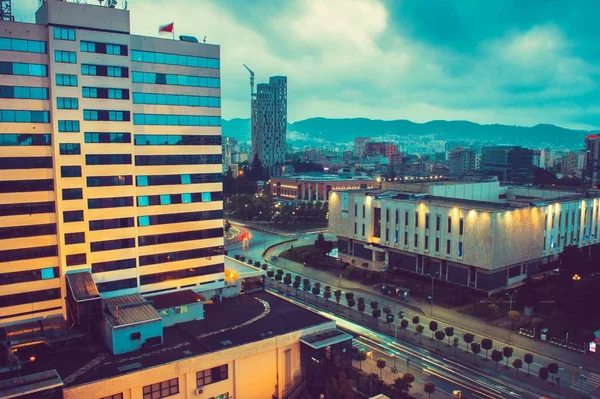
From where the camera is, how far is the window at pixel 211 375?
1610 inches

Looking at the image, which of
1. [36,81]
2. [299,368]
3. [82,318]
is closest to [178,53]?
[36,81]

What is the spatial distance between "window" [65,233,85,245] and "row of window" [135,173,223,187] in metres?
7.41

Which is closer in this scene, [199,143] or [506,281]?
[199,143]

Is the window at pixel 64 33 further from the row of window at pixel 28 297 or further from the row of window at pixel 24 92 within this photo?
the row of window at pixel 28 297

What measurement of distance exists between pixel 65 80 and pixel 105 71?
373cm

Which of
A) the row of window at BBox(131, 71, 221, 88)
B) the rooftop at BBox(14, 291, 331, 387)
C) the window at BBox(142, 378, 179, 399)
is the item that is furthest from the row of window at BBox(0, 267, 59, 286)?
the row of window at BBox(131, 71, 221, 88)

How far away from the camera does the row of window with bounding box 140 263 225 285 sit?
5216cm

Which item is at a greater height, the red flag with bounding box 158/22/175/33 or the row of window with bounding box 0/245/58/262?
the red flag with bounding box 158/22/175/33

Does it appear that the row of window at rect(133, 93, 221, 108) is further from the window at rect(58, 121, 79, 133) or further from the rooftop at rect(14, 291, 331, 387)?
the rooftop at rect(14, 291, 331, 387)

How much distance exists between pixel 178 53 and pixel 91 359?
1220 inches

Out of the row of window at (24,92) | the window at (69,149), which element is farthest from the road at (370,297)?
the row of window at (24,92)

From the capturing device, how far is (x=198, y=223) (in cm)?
5488

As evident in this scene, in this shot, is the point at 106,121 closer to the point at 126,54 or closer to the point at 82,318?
the point at 126,54

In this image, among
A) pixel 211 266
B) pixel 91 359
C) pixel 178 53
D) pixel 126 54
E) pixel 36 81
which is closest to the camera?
pixel 91 359
